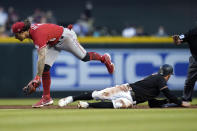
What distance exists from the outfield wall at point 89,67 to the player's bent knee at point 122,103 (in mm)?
4466

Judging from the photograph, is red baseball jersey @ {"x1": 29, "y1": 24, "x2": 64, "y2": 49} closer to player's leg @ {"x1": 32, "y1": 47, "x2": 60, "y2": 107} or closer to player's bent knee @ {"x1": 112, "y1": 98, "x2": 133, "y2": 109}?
player's leg @ {"x1": 32, "y1": 47, "x2": 60, "y2": 107}

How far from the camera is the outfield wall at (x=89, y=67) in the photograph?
46.5 feet

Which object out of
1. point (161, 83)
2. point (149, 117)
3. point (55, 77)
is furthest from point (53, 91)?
point (149, 117)

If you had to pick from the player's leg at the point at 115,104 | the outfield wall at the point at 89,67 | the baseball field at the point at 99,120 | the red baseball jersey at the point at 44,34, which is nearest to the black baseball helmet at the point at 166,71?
the baseball field at the point at 99,120

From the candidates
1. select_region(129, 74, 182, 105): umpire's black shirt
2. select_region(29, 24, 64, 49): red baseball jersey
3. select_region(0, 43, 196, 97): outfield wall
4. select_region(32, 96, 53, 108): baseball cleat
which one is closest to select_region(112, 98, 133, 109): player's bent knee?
select_region(129, 74, 182, 105): umpire's black shirt

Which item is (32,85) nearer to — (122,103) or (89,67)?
(122,103)

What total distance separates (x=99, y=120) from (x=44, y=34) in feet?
8.40

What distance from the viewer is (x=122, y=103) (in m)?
9.67

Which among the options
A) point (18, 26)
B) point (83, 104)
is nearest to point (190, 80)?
point (83, 104)

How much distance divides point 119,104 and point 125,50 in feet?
15.6

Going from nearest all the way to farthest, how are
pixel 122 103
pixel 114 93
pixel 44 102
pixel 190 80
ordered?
pixel 122 103, pixel 114 93, pixel 44 102, pixel 190 80

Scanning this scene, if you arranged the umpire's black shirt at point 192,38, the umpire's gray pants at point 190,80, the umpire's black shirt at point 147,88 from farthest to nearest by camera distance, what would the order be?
the umpire's gray pants at point 190,80 → the umpire's black shirt at point 192,38 → the umpire's black shirt at point 147,88

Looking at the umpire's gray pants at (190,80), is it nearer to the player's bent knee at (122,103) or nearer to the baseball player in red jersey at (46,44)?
the baseball player in red jersey at (46,44)

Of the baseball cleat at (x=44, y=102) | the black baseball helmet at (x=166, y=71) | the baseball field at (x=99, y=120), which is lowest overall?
the baseball field at (x=99, y=120)
